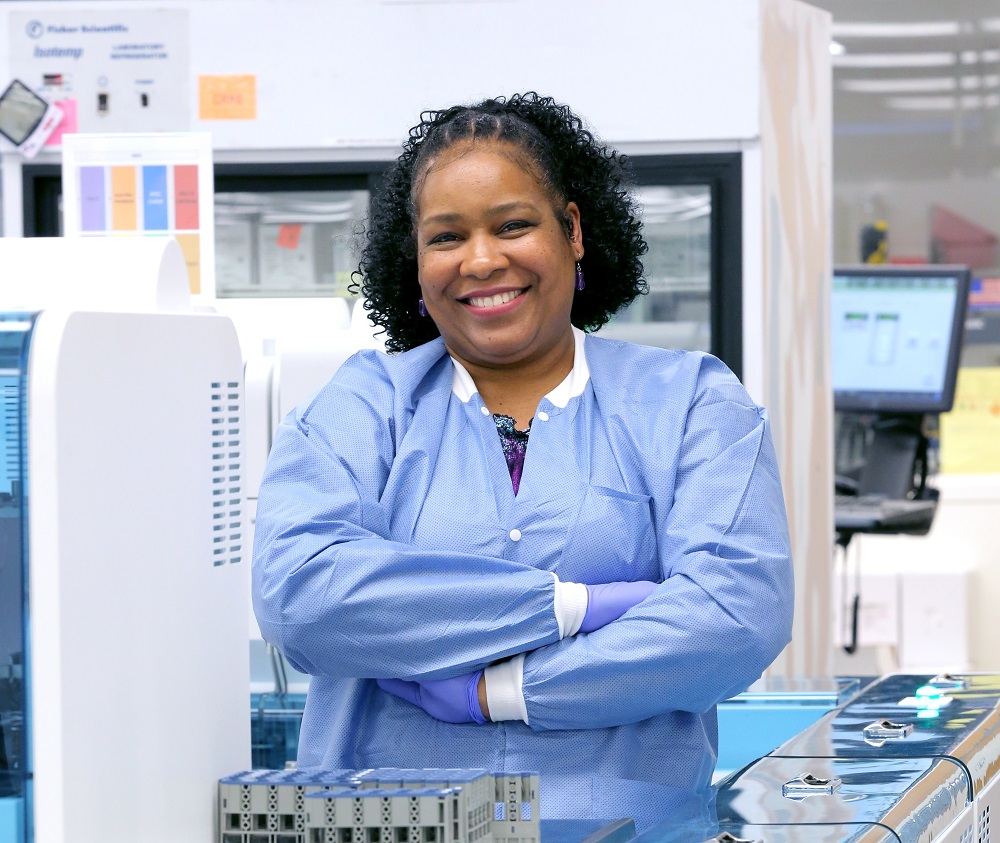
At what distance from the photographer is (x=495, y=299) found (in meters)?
1.66

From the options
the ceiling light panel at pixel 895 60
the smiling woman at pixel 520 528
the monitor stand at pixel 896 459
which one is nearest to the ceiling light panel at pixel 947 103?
the ceiling light panel at pixel 895 60

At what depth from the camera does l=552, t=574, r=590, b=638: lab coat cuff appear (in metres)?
1.50

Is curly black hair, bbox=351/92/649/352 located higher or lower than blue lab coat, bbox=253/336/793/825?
higher

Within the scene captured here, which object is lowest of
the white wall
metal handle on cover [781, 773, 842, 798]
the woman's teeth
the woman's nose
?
metal handle on cover [781, 773, 842, 798]

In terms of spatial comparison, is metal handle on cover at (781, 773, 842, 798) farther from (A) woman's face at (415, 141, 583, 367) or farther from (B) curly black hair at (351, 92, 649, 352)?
(B) curly black hair at (351, 92, 649, 352)

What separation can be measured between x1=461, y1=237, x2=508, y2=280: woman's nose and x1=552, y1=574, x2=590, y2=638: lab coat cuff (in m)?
0.35

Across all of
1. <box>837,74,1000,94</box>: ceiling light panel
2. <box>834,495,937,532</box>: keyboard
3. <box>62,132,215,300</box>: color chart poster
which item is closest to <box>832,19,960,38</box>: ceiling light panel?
<box>837,74,1000,94</box>: ceiling light panel

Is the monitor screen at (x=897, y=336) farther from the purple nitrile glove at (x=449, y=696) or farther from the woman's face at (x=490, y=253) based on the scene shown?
the purple nitrile glove at (x=449, y=696)

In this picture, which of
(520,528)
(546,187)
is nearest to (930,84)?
(546,187)

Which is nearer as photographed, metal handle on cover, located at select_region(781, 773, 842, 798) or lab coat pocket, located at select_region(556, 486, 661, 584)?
metal handle on cover, located at select_region(781, 773, 842, 798)

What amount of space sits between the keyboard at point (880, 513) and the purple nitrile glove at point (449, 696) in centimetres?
333

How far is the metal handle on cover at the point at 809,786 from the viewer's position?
4.74 feet

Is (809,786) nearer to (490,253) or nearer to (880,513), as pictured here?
(490,253)

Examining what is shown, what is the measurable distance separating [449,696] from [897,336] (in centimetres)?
382
